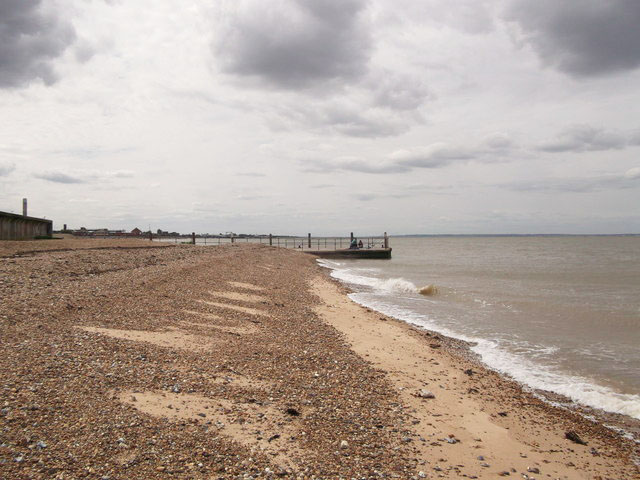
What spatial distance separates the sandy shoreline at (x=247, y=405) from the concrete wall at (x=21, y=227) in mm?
18436

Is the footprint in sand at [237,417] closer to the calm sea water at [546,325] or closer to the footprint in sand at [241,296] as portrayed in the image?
the calm sea water at [546,325]

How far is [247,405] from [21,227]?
29.5 m

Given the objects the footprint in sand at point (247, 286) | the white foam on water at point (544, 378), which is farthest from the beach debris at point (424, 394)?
the footprint in sand at point (247, 286)

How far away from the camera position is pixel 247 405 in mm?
5324

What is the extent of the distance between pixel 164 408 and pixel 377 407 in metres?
2.72

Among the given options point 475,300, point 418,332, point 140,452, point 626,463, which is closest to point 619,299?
point 475,300

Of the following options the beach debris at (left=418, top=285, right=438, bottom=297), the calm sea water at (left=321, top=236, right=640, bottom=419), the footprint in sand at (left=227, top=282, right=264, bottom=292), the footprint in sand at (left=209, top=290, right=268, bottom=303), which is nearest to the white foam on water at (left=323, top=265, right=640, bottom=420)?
the calm sea water at (left=321, top=236, right=640, bottom=419)

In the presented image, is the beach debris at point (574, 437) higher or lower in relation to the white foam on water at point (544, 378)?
higher

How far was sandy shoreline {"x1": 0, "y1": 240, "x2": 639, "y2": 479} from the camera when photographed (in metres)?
4.02

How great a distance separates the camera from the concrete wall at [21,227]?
25.0m

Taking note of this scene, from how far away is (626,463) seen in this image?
16.6ft

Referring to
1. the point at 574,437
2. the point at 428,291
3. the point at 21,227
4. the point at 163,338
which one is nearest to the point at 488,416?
the point at 574,437

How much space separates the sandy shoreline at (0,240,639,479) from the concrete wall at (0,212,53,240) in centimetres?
1844

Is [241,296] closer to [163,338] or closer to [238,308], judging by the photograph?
[238,308]
